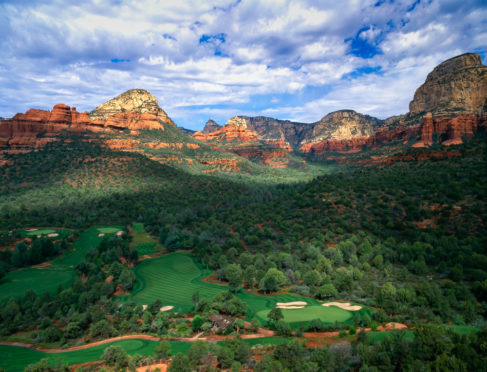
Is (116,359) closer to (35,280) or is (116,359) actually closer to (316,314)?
(316,314)

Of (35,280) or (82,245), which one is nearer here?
(35,280)

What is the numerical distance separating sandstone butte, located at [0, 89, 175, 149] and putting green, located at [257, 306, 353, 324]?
321 feet

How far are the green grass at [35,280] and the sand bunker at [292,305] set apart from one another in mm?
28936

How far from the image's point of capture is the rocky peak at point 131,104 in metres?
138

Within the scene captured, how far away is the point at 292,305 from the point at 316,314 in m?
3.74

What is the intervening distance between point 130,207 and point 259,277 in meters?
42.2

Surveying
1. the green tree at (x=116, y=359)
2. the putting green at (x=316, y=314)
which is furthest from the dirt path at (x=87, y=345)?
the putting green at (x=316, y=314)

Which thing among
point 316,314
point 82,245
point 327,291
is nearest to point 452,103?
point 327,291

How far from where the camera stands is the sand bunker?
27.5 metres

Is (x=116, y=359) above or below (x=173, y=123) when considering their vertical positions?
below

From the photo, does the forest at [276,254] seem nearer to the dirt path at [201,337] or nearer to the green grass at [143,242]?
the dirt path at [201,337]

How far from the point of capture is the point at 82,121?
105 metres

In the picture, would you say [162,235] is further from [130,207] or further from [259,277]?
[259,277]

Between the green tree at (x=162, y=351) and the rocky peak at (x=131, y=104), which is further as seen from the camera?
the rocky peak at (x=131, y=104)
